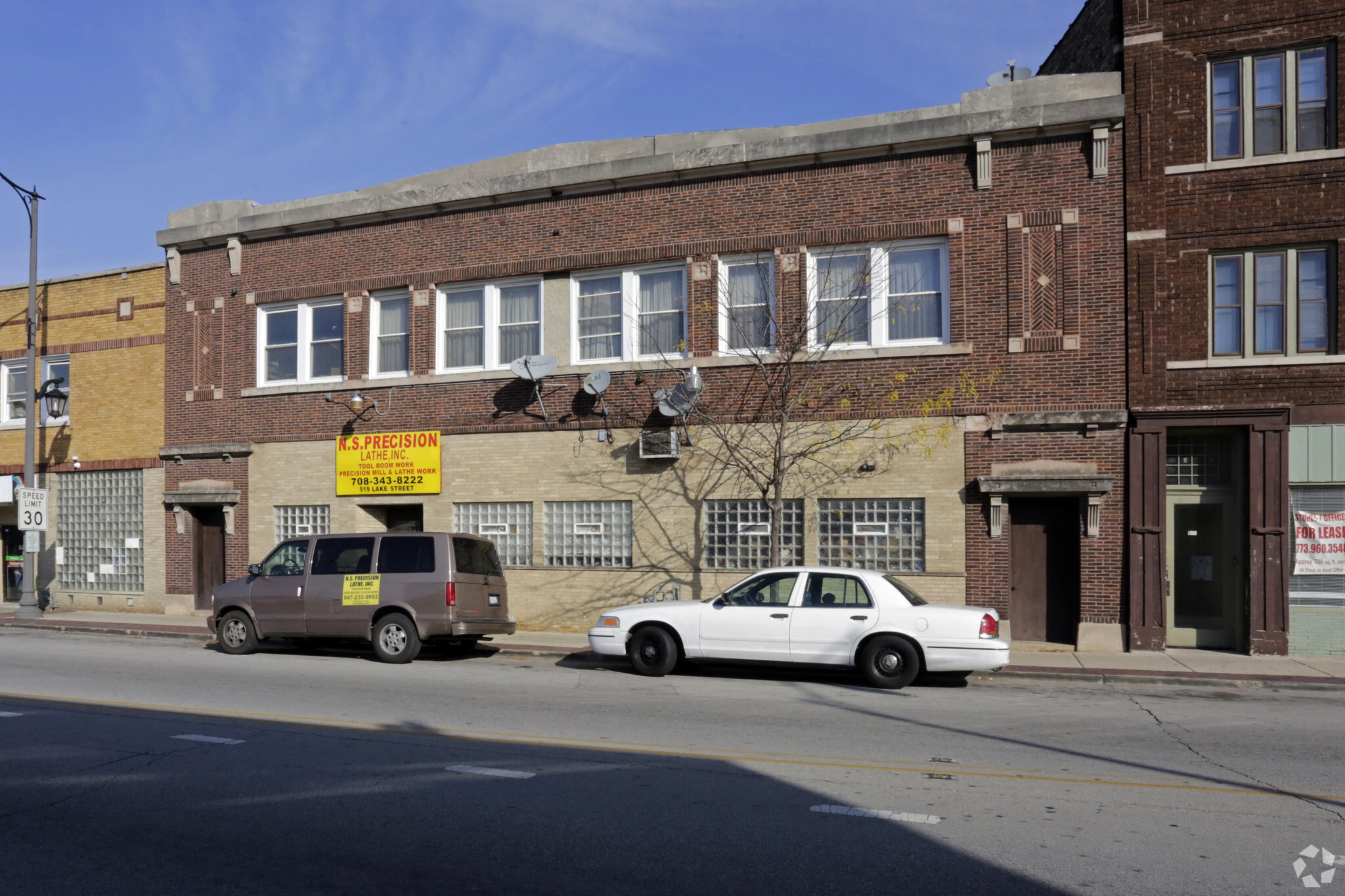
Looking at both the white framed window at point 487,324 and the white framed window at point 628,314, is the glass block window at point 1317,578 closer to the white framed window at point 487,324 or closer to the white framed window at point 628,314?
the white framed window at point 628,314

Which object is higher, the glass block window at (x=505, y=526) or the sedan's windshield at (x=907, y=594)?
the glass block window at (x=505, y=526)

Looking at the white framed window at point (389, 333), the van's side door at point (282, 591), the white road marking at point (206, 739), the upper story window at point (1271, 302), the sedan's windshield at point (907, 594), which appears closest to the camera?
the white road marking at point (206, 739)

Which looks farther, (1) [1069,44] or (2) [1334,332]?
(1) [1069,44]

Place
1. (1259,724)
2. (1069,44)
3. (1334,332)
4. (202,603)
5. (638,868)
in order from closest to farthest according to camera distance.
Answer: (638,868) < (1259,724) < (1334,332) < (1069,44) < (202,603)

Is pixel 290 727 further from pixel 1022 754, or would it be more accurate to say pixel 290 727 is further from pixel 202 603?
pixel 202 603

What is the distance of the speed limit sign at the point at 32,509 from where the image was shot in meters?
22.1

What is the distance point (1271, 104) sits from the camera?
16.0 metres

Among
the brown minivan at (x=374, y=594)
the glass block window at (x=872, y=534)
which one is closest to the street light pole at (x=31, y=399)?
the brown minivan at (x=374, y=594)

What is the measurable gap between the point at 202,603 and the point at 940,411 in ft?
52.2

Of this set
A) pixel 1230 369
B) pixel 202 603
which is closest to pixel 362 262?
pixel 202 603

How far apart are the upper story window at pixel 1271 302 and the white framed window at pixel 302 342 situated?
51.9 ft

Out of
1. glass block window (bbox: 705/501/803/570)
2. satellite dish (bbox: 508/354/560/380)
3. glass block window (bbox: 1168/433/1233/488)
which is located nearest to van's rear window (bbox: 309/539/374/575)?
satellite dish (bbox: 508/354/560/380)

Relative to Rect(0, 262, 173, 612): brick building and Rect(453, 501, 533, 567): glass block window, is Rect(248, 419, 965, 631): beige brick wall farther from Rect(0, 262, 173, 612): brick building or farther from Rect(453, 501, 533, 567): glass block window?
Rect(0, 262, 173, 612): brick building

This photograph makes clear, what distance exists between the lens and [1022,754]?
8.94 meters
